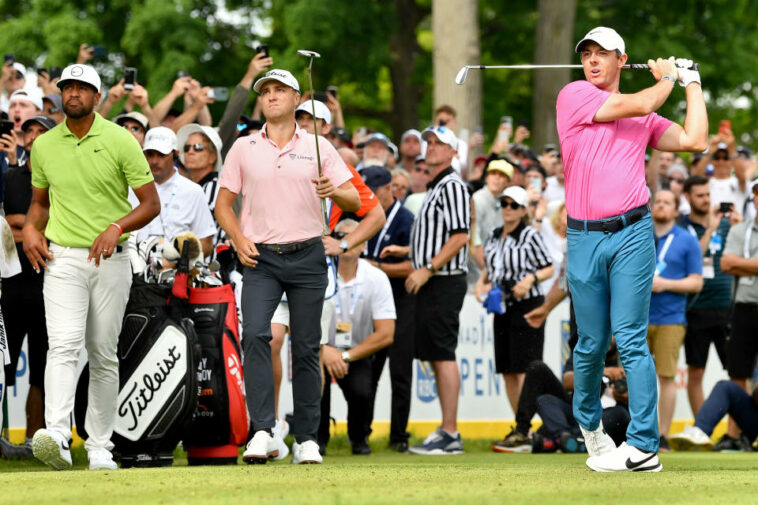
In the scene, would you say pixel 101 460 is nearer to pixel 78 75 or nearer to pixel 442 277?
pixel 78 75

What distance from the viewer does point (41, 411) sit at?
1091cm

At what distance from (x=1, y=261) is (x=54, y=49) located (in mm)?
18287

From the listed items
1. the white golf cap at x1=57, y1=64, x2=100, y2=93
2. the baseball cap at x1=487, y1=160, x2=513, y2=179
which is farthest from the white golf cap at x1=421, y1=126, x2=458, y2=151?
the white golf cap at x1=57, y1=64, x2=100, y2=93

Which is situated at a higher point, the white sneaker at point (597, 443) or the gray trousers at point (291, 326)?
the gray trousers at point (291, 326)

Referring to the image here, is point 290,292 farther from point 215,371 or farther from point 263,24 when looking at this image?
point 263,24

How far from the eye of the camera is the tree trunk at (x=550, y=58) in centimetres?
2545

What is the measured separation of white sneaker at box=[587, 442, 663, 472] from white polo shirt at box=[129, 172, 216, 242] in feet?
12.2

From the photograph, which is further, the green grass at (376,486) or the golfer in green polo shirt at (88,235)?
the golfer in green polo shirt at (88,235)

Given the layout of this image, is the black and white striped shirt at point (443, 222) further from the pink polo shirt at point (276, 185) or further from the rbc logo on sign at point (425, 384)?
the pink polo shirt at point (276, 185)

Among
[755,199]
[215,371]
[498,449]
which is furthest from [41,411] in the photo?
[755,199]

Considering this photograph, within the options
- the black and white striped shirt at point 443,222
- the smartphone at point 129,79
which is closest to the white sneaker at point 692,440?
the black and white striped shirt at point 443,222

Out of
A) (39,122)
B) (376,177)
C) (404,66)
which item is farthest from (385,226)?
(404,66)

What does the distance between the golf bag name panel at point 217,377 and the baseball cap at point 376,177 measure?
119 inches

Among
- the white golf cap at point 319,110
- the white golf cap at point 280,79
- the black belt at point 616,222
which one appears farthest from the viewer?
the white golf cap at point 319,110
